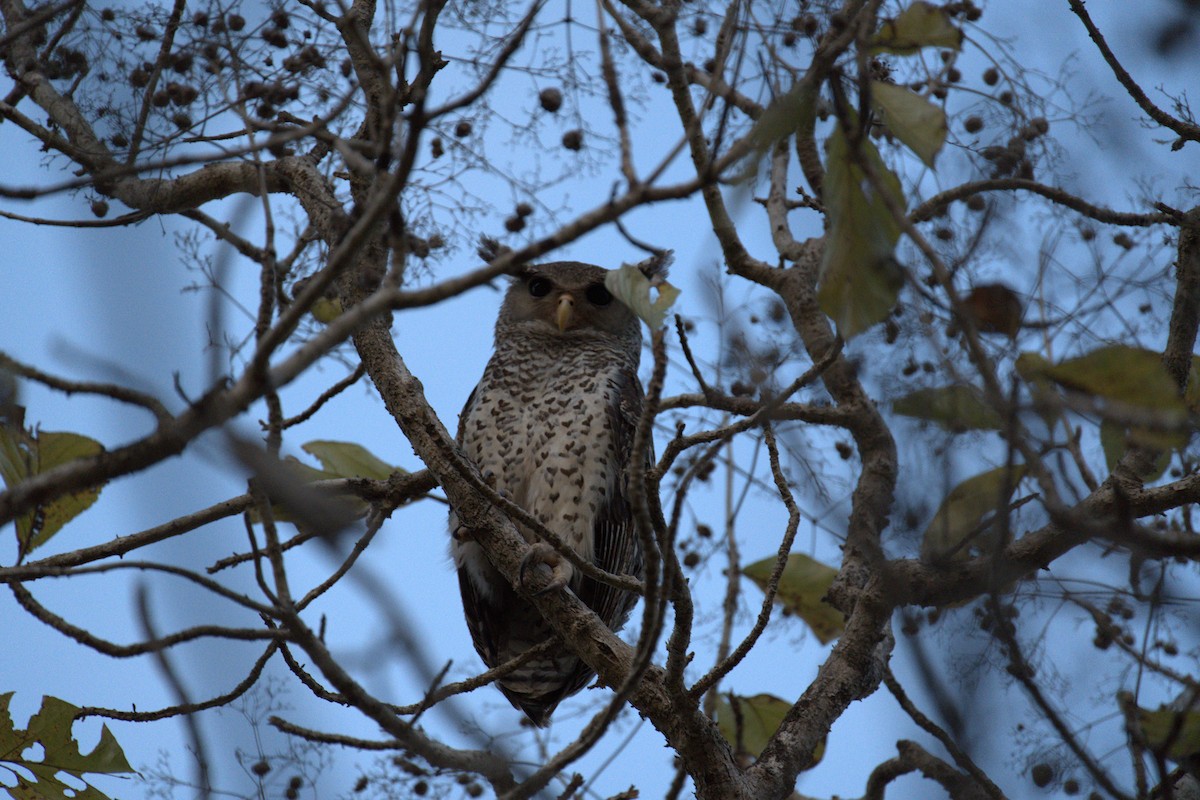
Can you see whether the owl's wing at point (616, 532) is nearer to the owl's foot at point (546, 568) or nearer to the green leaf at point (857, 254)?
the owl's foot at point (546, 568)

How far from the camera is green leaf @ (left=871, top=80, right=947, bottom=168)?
1784 mm

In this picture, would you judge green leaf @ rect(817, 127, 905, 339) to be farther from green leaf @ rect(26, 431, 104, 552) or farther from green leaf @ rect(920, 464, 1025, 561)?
green leaf @ rect(26, 431, 104, 552)

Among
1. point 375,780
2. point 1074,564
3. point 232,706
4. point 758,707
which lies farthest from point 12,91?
point 1074,564

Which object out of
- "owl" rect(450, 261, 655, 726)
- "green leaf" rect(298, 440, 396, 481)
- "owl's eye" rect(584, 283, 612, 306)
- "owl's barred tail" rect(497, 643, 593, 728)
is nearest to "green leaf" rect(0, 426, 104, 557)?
"green leaf" rect(298, 440, 396, 481)

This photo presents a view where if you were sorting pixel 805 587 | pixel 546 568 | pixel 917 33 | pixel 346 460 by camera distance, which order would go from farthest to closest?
1. pixel 805 587
2. pixel 346 460
3. pixel 546 568
4. pixel 917 33

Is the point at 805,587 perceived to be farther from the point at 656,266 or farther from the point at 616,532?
the point at 656,266

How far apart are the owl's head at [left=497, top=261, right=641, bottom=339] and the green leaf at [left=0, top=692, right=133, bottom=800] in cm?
295

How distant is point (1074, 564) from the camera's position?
264 centimetres

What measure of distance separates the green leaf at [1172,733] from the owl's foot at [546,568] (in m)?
1.55

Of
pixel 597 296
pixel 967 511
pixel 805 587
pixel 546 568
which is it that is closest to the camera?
pixel 967 511

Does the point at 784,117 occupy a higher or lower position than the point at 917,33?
lower

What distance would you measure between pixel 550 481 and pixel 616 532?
1.19 ft

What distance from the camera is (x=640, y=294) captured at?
1.95 meters

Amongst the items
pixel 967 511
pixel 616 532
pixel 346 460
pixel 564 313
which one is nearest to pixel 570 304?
pixel 564 313
